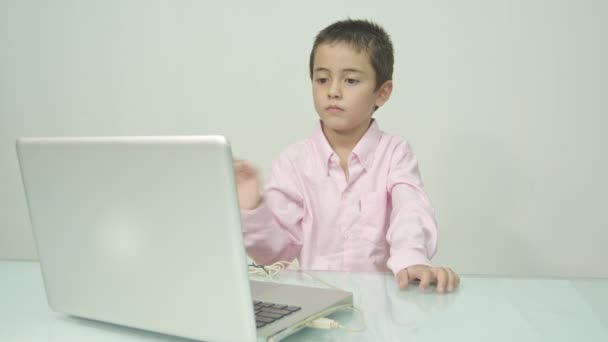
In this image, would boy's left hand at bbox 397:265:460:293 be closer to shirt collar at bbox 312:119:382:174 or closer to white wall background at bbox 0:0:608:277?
shirt collar at bbox 312:119:382:174

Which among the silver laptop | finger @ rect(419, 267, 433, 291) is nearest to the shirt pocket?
finger @ rect(419, 267, 433, 291)

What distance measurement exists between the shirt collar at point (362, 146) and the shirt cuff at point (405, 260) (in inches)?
15.3

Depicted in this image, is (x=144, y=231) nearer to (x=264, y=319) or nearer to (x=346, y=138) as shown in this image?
(x=264, y=319)

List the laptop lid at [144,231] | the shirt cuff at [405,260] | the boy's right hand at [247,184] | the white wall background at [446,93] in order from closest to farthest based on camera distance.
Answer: the laptop lid at [144,231] < the boy's right hand at [247,184] < the shirt cuff at [405,260] < the white wall background at [446,93]

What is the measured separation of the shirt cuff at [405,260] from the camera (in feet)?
3.64

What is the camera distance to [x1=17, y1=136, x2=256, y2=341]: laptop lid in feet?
2.33

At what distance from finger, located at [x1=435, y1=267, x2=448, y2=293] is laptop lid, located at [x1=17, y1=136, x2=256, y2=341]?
1.23 feet

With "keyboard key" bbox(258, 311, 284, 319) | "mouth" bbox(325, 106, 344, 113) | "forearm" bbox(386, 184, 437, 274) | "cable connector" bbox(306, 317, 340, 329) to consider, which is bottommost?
"forearm" bbox(386, 184, 437, 274)

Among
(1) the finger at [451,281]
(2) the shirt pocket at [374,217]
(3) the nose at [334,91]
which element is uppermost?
(3) the nose at [334,91]

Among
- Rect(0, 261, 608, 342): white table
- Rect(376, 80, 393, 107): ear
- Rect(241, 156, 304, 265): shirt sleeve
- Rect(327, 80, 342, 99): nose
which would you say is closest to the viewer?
Rect(0, 261, 608, 342): white table

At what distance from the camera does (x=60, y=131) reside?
266cm

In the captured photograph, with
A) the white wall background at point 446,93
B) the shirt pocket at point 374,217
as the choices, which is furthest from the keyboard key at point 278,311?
the white wall background at point 446,93

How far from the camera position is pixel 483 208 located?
2293mm

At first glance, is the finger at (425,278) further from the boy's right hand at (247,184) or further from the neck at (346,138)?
the neck at (346,138)
